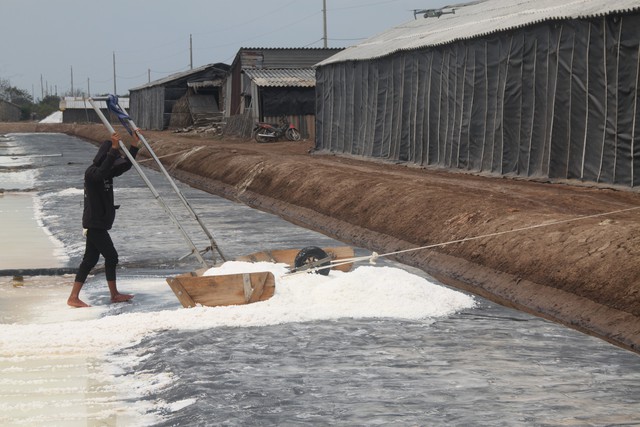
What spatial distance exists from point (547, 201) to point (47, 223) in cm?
952

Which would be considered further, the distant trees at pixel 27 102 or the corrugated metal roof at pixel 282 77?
the distant trees at pixel 27 102

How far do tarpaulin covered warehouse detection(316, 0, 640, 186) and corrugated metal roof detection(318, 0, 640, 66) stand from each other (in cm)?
6

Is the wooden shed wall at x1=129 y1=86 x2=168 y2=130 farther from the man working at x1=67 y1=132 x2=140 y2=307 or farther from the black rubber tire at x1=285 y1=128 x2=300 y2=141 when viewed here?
the man working at x1=67 y1=132 x2=140 y2=307

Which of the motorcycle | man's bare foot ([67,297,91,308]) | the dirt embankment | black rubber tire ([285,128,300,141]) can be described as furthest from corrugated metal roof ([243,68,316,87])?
man's bare foot ([67,297,91,308])

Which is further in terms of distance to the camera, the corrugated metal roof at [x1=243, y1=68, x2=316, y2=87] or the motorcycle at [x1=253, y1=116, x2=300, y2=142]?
the corrugated metal roof at [x1=243, y1=68, x2=316, y2=87]

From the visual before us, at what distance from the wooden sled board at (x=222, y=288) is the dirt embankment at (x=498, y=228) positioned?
3086 millimetres

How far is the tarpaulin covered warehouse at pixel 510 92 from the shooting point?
64.6ft

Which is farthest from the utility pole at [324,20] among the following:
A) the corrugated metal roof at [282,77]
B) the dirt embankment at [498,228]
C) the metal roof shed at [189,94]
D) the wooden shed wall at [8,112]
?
the wooden shed wall at [8,112]

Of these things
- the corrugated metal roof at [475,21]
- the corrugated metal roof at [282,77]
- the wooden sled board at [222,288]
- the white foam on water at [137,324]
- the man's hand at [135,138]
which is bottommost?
the white foam on water at [137,324]

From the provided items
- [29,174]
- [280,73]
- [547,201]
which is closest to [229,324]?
[547,201]

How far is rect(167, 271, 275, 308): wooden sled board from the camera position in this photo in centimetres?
1088

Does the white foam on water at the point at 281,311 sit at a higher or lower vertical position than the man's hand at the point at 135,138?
lower

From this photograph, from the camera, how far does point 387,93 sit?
3259 centimetres

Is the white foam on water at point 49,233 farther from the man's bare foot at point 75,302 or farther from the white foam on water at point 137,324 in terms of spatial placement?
the man's bare foot at point 75,302
